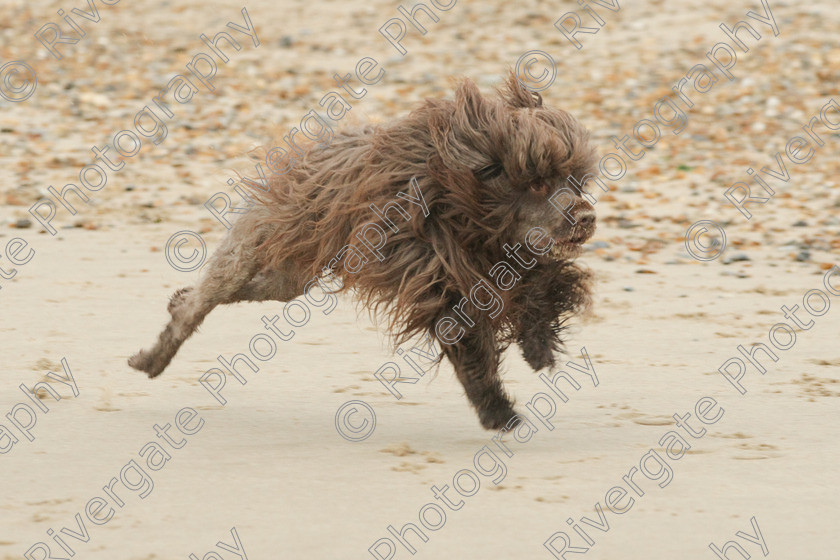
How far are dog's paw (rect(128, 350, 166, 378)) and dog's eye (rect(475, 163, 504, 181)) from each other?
2.12m

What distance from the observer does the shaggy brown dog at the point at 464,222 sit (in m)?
4.84

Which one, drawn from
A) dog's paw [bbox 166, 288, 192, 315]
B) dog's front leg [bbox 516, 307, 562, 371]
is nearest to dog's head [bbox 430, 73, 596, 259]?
dog's front leg [bbox 516, 307, 562, 371]

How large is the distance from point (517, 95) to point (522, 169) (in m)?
0.51

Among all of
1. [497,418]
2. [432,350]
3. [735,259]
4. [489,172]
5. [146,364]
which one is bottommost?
[146,364]

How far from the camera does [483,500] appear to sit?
13.9 feet

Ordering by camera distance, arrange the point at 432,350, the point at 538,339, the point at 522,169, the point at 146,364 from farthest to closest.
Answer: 1. the point at 432,350
2. the point at 146,364
3. the point at 538,339
4. the point at 522,169

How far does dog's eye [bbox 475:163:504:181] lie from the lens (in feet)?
16.0

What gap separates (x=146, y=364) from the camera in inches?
234

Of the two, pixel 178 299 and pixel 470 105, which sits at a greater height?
pixel 470 105

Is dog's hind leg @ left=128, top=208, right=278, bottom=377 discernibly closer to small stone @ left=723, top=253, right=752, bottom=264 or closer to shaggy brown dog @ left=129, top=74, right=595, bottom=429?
shaggy brown dog @ left=129, top=74, right=595, bottom=429

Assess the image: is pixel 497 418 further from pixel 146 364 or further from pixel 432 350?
pixel 146 364

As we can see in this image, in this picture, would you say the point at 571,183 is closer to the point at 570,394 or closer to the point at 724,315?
→ the point at 570,394

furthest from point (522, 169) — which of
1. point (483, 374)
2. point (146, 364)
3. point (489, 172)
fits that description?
point (146, 364)

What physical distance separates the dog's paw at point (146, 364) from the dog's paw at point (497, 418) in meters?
1.88
